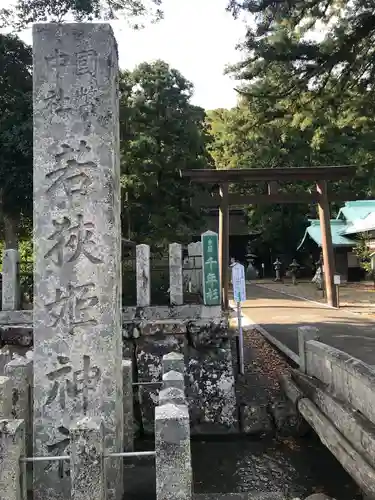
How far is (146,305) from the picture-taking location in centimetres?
782

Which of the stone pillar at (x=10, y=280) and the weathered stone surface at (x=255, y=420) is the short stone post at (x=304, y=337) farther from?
the stone pillar at (x=10, y=280)

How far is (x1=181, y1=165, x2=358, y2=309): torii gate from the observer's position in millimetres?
15164

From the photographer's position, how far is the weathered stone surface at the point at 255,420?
7.07 m

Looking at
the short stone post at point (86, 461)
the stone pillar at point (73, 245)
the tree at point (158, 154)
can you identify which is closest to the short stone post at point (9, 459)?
the short stone post at point (86, 461)

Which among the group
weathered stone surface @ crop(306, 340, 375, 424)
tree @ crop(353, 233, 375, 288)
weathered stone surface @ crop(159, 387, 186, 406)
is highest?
tree @ crop(353, 233, 375, 288)

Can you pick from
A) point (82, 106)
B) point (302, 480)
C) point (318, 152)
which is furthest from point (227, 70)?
point (318, 152)

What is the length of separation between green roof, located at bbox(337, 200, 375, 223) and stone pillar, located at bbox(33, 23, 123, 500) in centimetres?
2452

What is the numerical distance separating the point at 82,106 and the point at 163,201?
54.7 ft

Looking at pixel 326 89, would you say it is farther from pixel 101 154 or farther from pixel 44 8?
pixel 101 154

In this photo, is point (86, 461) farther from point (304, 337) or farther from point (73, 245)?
point (304, 337)

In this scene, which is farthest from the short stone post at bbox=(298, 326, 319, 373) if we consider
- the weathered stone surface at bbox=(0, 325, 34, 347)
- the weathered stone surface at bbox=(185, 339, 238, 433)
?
the weathered stone surface at bbox=(0, 325, 34, 347)

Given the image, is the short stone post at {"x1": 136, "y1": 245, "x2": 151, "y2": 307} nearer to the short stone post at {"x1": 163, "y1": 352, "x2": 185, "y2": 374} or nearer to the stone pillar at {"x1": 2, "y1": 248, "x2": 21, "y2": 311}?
→ the stone pillar at {"x1": 2, "y1": 248, "x2": 21, "y2": 311}

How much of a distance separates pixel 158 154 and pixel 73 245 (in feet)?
54.5

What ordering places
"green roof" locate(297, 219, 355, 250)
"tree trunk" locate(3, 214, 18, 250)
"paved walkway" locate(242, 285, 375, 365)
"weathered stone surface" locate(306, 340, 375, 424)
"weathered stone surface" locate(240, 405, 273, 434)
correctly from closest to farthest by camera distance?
"weathered stone surface" locate(306, 340, 375, 424)
"weathered stone surface" locate(240, 405, 273, 434)
"paved walkway" locate(242, 285, 375, 365)
"tree trunk" locate(3, 214, 18, 250)
"green roof" locate(297, 219, 355, 250)
